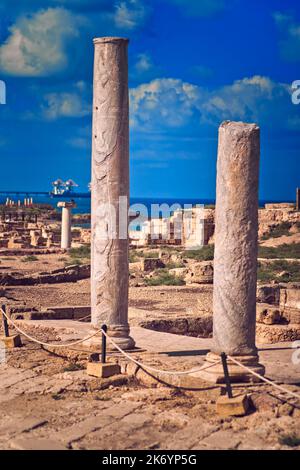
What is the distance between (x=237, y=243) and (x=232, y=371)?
5.18ft

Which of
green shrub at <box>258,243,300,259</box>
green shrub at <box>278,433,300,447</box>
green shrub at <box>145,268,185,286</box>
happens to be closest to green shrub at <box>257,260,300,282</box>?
green shrub at <box>145,268,185,286</box>

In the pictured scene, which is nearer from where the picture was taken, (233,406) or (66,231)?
(233,406)

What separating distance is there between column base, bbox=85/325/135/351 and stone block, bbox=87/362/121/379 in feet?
2.61

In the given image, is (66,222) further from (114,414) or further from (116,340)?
(114,414)

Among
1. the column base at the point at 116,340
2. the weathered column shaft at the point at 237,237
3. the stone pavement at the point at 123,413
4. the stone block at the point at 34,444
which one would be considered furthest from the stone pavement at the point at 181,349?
the stone block at the point at 34,444

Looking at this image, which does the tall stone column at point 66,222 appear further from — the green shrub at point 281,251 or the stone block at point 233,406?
the stone block at point 233,406

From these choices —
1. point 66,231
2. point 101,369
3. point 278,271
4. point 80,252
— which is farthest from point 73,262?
point 101,369

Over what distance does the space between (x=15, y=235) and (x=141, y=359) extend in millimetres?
34710

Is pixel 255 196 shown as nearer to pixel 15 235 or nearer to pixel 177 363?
pixel 177 363

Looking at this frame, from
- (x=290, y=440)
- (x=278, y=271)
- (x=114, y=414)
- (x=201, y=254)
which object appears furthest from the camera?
(x=201, y=254)

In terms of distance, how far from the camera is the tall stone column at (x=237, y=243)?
9391mm

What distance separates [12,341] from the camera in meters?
12.2

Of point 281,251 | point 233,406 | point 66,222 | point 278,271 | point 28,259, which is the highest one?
point 66,222
